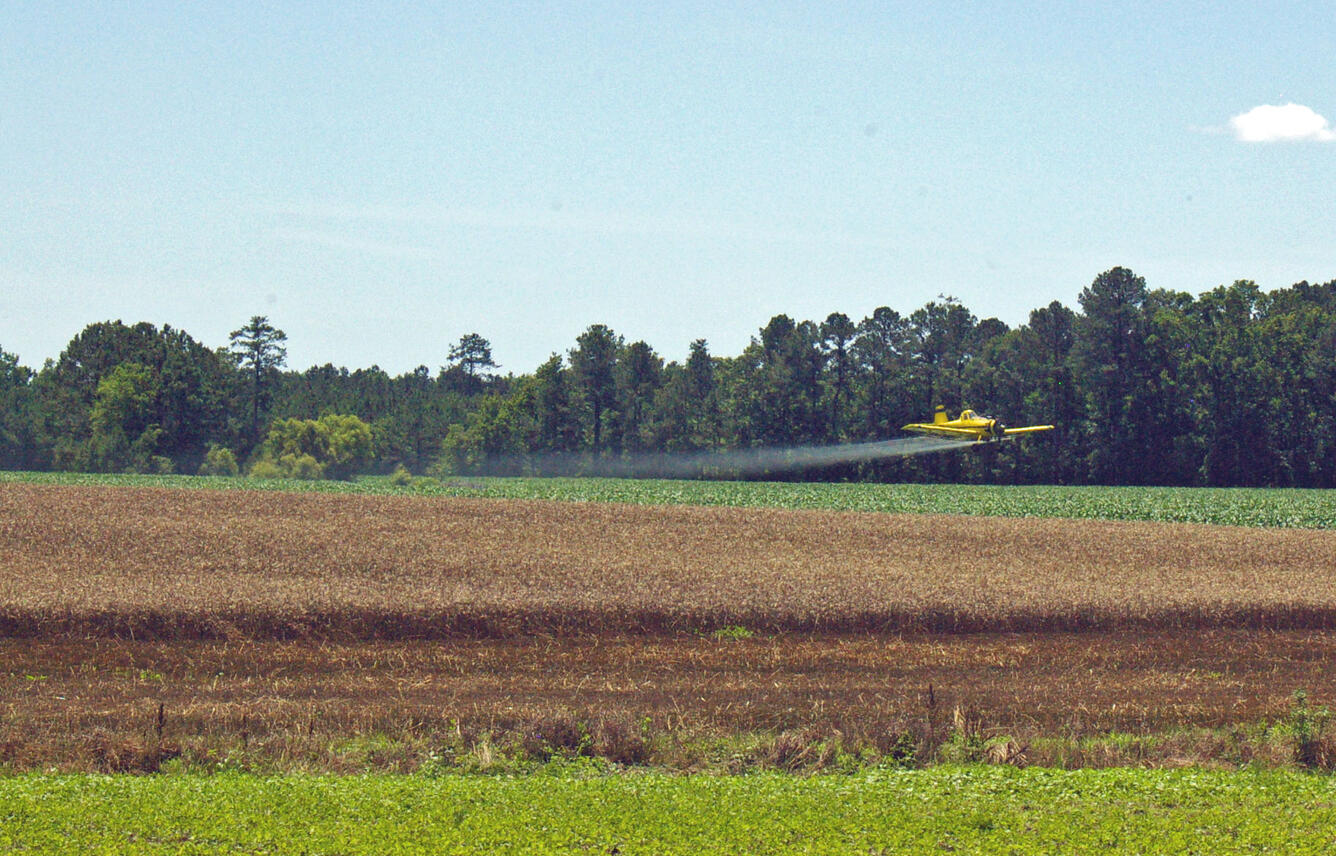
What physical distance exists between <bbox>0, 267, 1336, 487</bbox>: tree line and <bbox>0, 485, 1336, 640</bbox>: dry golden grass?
51021 millimetres

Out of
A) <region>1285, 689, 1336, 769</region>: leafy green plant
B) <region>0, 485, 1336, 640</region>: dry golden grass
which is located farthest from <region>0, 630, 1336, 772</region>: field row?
<region>0, 485, 1336, 640</region>: dry golden grass

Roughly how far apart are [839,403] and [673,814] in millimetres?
94083

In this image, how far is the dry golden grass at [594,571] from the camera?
20750 mm

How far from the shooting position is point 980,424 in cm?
4697

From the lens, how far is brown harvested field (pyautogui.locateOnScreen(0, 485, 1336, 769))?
13.0 metres

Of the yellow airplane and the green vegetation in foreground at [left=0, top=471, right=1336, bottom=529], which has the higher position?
the yellow airplane

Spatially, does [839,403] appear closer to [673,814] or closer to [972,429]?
[972,429]

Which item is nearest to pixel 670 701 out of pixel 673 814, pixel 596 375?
pixel 673 814

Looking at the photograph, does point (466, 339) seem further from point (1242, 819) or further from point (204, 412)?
point (1242, 819)

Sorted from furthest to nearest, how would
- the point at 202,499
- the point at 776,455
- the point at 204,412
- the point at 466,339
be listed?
the point at 466,339 < the point at 204,412 < the point at 776,455 < the point at 202,499

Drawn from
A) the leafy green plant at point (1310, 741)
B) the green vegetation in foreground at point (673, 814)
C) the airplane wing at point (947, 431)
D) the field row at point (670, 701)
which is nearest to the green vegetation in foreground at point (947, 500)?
the airplane wing at point (947, 431)

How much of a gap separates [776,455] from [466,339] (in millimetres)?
90426

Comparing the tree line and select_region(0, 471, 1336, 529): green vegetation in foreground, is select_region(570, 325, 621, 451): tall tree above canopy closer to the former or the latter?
the tree line

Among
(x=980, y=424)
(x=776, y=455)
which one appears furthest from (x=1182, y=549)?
(x=776, y=455)
